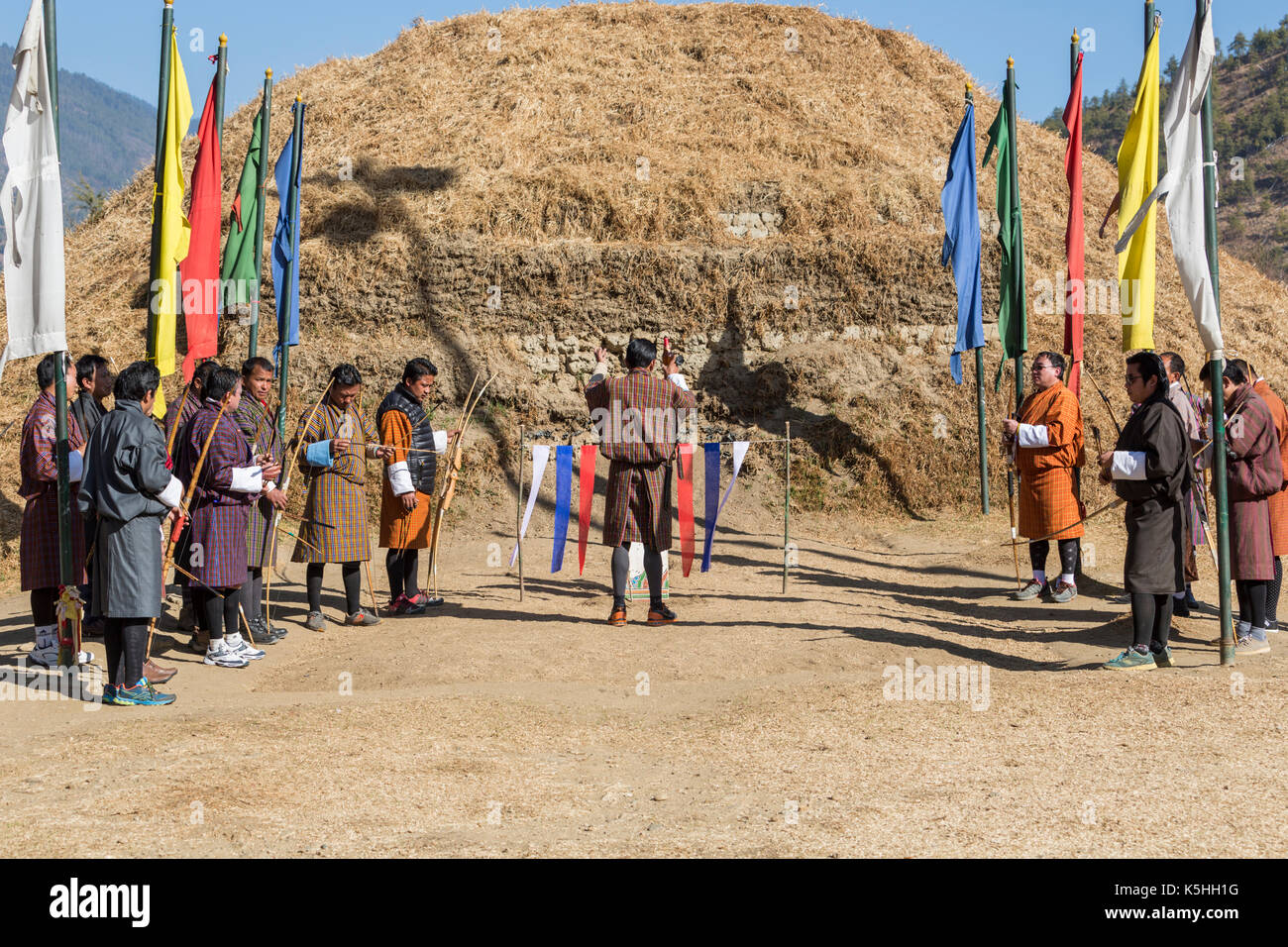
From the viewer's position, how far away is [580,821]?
429 centimetres

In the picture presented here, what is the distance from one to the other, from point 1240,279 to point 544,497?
1258 cm

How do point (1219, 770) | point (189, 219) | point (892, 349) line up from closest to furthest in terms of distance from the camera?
point (1219, 770) < point (189, 219) < point (892, 349)

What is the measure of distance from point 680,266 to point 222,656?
909cm

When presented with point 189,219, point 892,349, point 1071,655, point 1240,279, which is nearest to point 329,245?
point 189,219

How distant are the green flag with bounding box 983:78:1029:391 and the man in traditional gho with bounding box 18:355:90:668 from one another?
Result: 7882 mm

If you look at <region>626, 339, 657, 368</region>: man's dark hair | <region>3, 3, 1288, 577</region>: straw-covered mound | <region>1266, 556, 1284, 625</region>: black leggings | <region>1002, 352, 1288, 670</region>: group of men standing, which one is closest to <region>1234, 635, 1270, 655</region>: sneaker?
<region>1002, 352, 1288, 670</region>: group of men standing

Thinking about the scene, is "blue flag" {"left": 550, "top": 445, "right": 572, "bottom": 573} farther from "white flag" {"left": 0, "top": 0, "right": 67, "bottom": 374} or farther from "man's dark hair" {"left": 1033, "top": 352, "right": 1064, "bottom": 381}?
"man's dark hair" {"left": 1033, "top": 352, "right": 1064, "bottom": 381}

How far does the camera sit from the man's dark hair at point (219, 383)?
6.70m

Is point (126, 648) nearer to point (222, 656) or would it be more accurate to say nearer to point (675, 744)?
point (222, 656)

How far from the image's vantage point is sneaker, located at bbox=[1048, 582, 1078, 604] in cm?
877

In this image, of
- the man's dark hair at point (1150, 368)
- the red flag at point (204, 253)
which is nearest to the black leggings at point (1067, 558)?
the man's dark hair at point (1150, 368)

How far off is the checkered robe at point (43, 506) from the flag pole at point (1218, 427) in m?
6.56

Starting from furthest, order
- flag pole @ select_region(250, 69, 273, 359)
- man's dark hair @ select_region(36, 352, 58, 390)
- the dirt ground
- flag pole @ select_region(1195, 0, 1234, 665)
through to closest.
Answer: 1. flag pole @ select_region(250, 69, 273, 359)
2. man's dark hair @ select_region(36, 352, 58, 390)
3. flag pole @ select_region(1195, 0, 1234, 665)
4. the dirt ground

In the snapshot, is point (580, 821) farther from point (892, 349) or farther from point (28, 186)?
point (892, 349)
